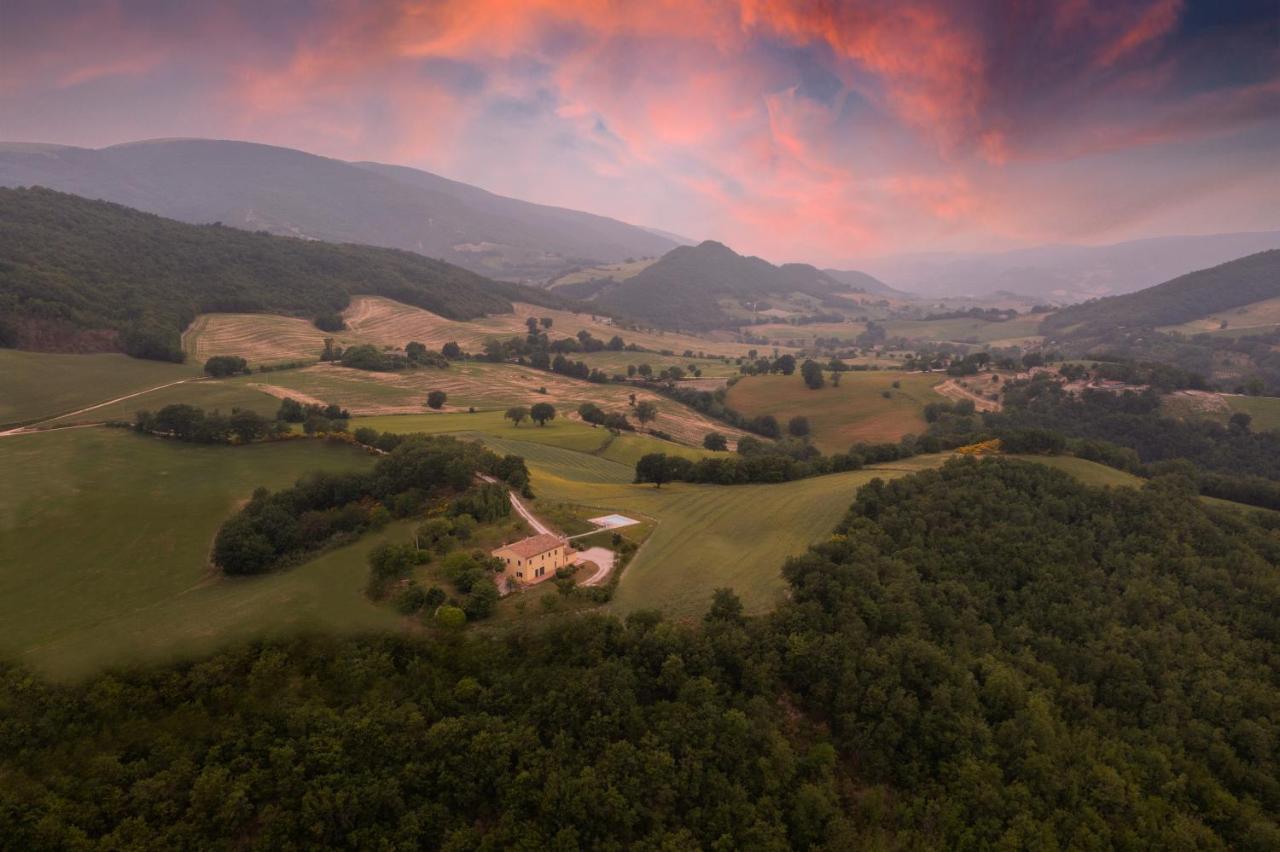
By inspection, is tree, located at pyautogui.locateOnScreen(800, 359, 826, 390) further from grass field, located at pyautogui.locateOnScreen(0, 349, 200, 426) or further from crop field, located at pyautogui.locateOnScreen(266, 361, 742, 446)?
grass field, located at pyautogui.locateOnScreen(0, 349, 200, 426)

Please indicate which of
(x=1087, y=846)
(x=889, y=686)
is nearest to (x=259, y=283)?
(x=889, y=686)

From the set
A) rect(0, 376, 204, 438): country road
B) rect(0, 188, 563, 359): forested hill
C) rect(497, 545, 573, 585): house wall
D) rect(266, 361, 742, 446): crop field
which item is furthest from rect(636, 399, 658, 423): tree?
rect(0, 188, 563, 359): forested hill

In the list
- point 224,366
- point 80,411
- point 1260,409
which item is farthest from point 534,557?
point 1260,409

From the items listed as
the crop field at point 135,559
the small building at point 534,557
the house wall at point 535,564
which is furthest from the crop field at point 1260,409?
the crop field at point 135,559

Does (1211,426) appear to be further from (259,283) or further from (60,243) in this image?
(60,243)

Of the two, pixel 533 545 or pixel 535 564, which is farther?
pixel 533 545

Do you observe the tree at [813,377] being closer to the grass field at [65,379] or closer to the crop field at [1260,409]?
the crop field at [1260,409]

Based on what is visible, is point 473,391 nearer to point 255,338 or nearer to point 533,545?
point 255,338
